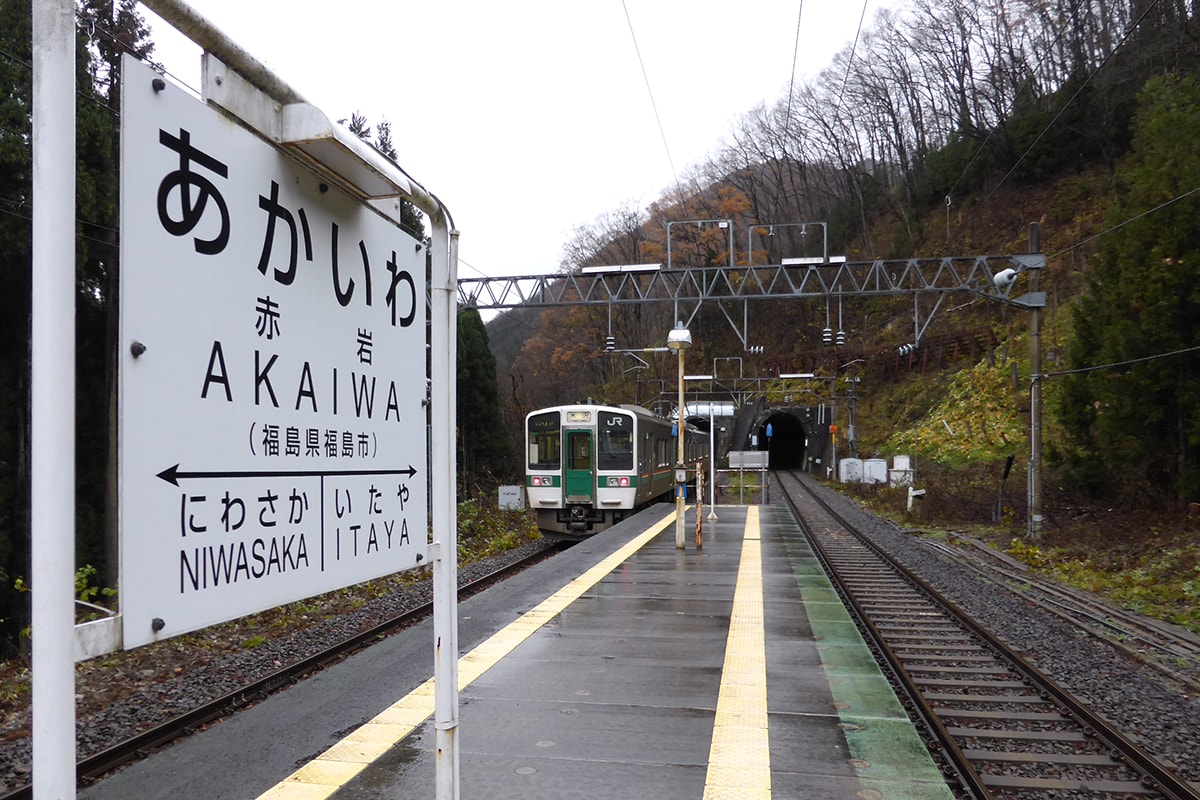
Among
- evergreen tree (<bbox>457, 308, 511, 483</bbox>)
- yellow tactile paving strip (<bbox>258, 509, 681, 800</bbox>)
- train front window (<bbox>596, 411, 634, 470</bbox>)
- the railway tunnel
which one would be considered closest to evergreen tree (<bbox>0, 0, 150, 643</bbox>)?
yellow tactile paving strip (<bbox>258, 509, 681, 800</bbox>)

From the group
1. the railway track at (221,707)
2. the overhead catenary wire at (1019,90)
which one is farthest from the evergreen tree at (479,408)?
the railway track at (221,707)

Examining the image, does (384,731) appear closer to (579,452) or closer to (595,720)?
(595,720)

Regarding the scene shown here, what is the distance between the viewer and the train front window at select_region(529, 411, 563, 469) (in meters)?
18.9

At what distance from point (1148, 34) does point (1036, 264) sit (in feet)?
90.7

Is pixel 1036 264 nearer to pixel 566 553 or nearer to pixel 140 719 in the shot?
pixel 566 553

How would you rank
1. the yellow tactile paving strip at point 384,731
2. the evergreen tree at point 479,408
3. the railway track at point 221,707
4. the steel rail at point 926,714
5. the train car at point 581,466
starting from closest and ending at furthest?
the yellow tactile paving strip at point 384,731, the steel rail at point 926,714, the railway track at point 221,707, the train car at point 581,466, the evergreen tree at point 479,408

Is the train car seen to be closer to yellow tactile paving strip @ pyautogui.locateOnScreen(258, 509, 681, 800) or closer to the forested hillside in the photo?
the forested hillside

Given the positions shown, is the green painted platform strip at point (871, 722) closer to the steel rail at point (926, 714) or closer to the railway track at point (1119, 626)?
the steel rail at point (926, 714)

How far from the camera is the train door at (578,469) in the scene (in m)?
18.8

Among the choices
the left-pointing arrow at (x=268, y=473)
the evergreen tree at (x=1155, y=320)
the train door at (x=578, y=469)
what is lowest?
the train door at (x=578, y=469)

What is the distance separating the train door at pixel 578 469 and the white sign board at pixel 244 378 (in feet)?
53.4

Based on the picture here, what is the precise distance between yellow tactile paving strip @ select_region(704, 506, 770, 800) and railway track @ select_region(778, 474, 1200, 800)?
1028 millimetres

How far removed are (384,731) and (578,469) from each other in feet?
45.9

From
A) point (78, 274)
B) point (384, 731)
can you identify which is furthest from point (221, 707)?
point (78, 274)
